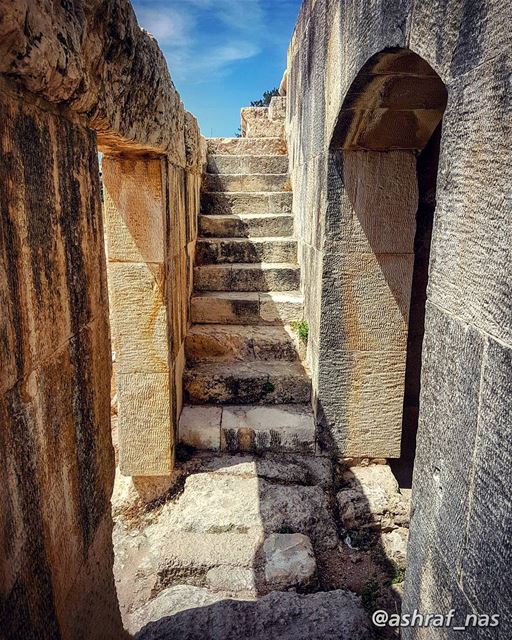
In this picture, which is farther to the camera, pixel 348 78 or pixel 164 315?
pixel 164 315

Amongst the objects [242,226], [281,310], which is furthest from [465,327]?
[242,226]

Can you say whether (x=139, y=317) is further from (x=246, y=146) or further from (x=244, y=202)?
(x=246, y=146)

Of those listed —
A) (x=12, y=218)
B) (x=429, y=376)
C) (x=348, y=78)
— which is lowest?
(x=429, y=376)

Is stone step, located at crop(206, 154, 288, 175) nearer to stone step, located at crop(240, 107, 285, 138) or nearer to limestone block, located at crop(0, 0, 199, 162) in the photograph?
stone step, located at crop(240, 107, 285, 138)

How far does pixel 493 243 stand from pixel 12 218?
1.18 metres

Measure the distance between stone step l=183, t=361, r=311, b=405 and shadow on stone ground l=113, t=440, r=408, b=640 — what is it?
1.69 feet

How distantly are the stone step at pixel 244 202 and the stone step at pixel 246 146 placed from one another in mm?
1381

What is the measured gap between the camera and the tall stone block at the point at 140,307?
3195 mm

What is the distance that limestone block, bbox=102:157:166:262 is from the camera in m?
3.16

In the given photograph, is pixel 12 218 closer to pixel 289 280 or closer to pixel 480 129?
pixel 480 129

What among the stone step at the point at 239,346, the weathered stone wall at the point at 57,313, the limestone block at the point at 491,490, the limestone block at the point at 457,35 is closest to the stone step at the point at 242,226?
the stone step at the point at 239,346

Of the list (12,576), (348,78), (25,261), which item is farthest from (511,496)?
(348,78)

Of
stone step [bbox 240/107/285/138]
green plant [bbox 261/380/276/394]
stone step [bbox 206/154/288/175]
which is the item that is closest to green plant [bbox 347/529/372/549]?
green plant [bbox 261/380/276/394]

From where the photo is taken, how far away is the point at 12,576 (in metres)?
1.14
